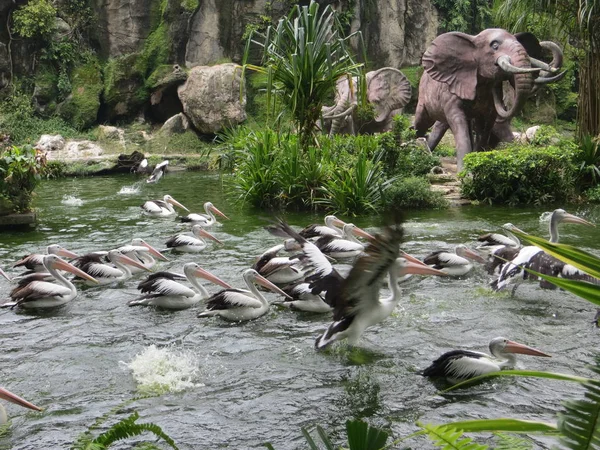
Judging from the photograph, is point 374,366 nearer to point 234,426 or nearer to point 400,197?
point 234,426

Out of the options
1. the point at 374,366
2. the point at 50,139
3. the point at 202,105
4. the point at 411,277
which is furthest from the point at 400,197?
the point at 50,139

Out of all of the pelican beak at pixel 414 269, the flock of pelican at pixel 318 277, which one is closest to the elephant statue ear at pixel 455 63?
the flock of pelican at pixel 318 277

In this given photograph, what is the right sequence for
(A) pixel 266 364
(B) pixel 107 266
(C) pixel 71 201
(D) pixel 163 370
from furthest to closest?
(C) pixel 71 201 < (B) pixel 107 266 < (A) pixel 266 364 < (D) pixel 163 370

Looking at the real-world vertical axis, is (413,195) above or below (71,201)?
above

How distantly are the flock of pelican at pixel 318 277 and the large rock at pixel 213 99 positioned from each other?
48.3 feet

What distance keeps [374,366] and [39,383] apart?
2555 millimetres

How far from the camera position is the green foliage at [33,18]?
2511 centimetres

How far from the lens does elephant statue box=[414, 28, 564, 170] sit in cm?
1576

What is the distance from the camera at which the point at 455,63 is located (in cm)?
1667

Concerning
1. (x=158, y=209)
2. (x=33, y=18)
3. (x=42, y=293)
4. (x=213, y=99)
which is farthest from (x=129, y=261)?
(x=33, y=18)

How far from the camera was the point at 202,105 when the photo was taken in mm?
24359

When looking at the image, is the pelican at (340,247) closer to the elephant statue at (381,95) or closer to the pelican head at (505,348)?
the pelican head at (505,348)

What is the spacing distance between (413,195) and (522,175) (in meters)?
2.13

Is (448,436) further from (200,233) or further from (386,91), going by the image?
(386,91)
